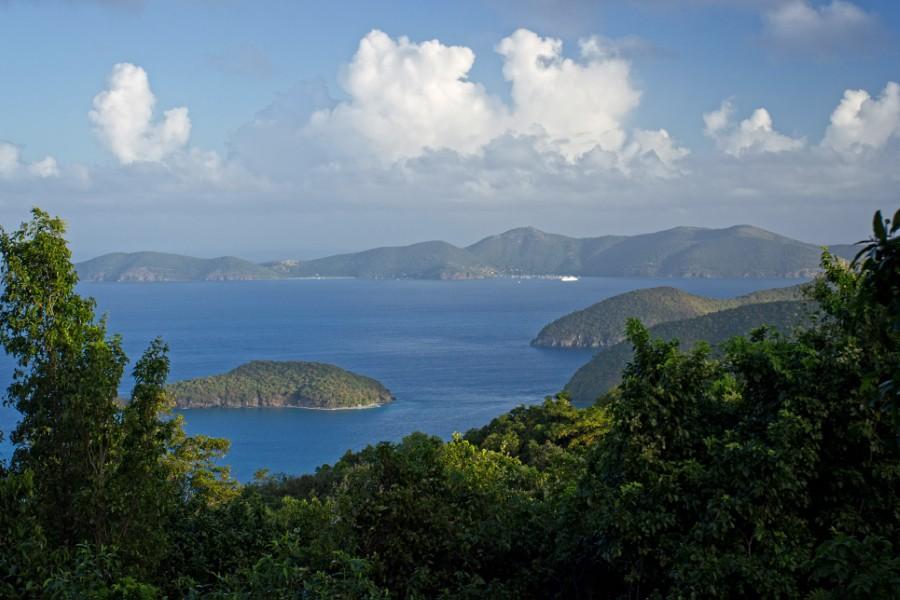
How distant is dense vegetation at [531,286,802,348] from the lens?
109000 millimetres

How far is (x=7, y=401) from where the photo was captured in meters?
7.37

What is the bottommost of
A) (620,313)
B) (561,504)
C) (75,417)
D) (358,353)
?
(358,353)

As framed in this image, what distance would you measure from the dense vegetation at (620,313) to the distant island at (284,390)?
41017 millimetres

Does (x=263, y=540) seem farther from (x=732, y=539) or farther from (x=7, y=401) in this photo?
(x=732, y=539)

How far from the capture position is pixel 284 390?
84.6 metres

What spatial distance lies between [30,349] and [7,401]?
69cm

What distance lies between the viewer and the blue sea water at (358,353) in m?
70.9

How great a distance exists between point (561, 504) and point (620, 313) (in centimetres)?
11282

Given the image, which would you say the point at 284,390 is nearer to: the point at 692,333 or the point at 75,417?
the point at 692,333

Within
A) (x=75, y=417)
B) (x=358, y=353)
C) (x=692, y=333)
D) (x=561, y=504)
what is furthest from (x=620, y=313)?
(x=75, y=417)

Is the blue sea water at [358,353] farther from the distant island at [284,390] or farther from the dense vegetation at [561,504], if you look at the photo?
the dense vegetation at [561,504]

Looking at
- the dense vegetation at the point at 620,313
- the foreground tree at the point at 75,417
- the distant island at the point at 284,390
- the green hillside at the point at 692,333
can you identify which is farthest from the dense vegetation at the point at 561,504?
the dense vegetation at the point at 620,313

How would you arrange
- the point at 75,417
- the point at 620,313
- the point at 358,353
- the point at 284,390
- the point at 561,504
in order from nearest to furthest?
the point at 75,417 < the point at 561,504 < the point at 284,390 < the point at 358,353 < the point at 620,313

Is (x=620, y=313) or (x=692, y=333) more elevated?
(x=620, y=313)
